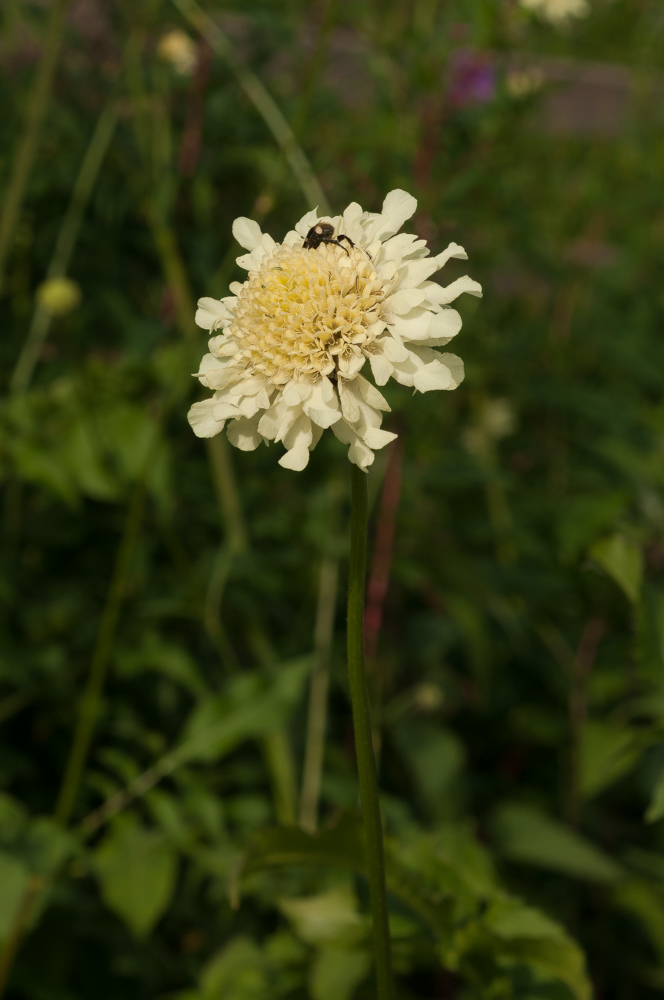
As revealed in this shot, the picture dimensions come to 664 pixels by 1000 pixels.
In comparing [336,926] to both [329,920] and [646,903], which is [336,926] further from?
[646,903]

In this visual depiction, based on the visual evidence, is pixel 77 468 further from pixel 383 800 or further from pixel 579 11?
pixel 579 11

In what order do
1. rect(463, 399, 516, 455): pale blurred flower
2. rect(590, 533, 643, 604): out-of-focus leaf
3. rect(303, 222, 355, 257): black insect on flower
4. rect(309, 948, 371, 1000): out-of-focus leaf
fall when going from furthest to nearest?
rect(463, 399, 516, 455): pale blurred flower
rect(309, 948, 371, 1000): out-of-focus leaf
rect(590, 533, 643, 604): out-of-focus leaf
rect(303, 222, 355, 257): black insect on flower

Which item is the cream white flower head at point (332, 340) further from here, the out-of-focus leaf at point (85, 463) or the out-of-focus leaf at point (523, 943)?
the out-of-focus leaf at point (85, 463)

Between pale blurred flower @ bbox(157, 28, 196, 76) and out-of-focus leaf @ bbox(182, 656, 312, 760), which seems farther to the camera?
pale blurred flower @ bbox(157, 28, 196, 76)

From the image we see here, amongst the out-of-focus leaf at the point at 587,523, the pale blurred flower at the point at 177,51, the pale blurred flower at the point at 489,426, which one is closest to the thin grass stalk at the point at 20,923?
the out-of-focus leaf at the point at 587,523

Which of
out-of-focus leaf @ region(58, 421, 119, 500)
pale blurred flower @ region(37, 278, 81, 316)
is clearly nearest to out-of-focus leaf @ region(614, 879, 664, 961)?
out-of-focus leaf @ region(58, 421, 119, 500)

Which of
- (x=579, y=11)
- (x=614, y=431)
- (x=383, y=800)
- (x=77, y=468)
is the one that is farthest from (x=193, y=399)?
(x=579, y=11)

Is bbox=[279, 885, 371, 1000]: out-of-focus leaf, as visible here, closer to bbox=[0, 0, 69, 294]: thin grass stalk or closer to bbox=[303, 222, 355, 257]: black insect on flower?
bbox=[303, 222, 355, 257]: black insect on flower

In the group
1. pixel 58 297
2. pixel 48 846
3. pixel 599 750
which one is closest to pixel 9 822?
pixel 48 846

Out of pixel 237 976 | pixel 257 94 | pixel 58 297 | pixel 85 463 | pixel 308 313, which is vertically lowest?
pixel 237 976
